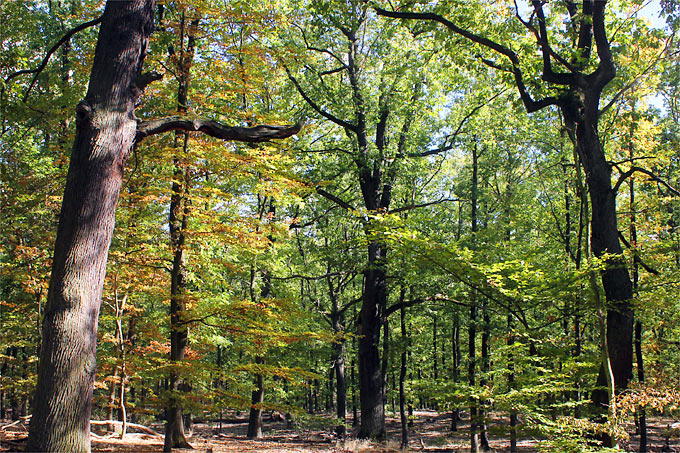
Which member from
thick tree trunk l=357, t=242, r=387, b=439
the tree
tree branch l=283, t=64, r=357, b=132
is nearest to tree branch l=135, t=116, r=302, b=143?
the tree

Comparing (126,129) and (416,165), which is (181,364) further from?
(416,165)

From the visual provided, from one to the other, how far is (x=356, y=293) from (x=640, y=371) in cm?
1908

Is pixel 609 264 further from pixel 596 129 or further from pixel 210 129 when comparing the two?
pixel 210 129

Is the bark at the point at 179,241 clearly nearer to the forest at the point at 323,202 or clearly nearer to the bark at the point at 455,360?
the forest at the point at 323,202

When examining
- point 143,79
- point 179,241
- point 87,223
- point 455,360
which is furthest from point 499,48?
point 455,360

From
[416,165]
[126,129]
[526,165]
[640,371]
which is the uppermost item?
[526,165]

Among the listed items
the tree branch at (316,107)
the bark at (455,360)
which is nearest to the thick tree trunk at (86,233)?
the bark at (455,360)

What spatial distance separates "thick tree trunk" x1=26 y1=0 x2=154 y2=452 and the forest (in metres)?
0.02

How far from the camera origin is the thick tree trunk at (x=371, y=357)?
1386 centimetres

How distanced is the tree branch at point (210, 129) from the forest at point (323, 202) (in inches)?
0.9

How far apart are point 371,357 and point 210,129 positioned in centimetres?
1089

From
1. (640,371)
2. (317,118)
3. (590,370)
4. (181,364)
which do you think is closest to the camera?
Result: (590,370)

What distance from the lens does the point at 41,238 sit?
11023mm

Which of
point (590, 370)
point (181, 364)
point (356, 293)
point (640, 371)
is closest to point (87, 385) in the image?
point (181, 364)
